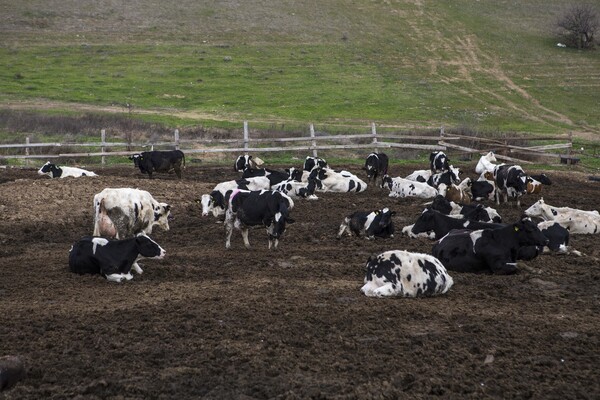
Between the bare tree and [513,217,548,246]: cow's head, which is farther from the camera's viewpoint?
the bare tree

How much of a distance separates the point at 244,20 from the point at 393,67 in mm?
19057

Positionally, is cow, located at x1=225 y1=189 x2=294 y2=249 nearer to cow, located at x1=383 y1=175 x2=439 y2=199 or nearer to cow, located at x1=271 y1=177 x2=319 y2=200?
cow, located at x1=271 y1=177 x2=319 y2=200

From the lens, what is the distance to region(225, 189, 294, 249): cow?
1672cm

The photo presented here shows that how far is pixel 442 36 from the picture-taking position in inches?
3273

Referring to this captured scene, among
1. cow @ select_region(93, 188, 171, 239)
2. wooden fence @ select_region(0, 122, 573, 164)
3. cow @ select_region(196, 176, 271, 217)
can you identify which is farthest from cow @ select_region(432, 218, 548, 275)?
wooden fence @ select_region(0, 122, 573, 164)

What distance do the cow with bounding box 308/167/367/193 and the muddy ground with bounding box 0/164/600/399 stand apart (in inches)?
331

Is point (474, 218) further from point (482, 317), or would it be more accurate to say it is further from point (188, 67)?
point (188, 67)

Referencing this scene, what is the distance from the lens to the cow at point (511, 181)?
2236 cm

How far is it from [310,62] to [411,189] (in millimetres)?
48848

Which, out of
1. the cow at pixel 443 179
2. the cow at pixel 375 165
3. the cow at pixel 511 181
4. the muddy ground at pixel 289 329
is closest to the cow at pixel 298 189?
the cow at pixel 443 179

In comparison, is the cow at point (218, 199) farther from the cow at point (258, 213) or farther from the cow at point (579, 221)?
the cow at point (579, 221)

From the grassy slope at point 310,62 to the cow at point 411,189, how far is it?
28.6 m

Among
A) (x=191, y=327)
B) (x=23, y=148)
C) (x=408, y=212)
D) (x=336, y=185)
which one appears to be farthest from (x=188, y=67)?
(x=191, y=327)

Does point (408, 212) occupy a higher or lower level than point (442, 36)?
lower
